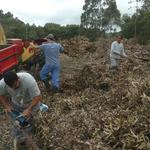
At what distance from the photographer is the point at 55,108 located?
1220 centimetres

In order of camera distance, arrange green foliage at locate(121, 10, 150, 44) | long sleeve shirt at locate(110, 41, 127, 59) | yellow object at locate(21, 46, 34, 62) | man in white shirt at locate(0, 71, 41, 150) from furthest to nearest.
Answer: green foliage at locate(121, 10, 150, 44), long sleeve shirt at locate(110, 41, 127, 59), yellow object at locate(21, 46, 34, 62), man in white shirt at locate(0, 71, 41, 150)

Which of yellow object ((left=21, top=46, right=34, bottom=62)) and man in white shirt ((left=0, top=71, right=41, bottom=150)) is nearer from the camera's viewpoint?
man in white shirt ((left=0, top=71, right=41, bottom=150))

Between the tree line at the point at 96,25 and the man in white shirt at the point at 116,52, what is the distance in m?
9.57

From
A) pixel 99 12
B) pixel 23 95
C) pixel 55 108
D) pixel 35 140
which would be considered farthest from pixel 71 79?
pixel 99 12

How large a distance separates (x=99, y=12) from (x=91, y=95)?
1902 inches

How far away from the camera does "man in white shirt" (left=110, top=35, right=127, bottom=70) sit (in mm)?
17344

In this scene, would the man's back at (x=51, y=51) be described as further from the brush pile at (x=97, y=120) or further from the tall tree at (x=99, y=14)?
the tall tree at (x=99, y=14)

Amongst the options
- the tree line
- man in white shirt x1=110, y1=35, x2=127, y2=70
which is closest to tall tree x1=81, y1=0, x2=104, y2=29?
the tree line

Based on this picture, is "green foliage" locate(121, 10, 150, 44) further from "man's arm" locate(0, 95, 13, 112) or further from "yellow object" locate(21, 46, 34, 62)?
"man's arm" locate(0, 95, 13, 112)

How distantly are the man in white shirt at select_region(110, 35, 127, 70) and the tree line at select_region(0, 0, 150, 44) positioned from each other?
9.57 m

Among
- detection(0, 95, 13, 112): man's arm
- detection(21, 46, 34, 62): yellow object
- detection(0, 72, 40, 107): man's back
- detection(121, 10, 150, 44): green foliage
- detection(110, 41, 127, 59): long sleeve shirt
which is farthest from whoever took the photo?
detection(121, 10, 150, 44): green foliage

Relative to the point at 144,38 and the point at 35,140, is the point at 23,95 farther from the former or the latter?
the point at 144,38

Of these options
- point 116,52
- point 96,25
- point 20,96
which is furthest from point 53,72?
point 96,25

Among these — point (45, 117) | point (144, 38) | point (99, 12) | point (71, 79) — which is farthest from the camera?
point (99, 12)
